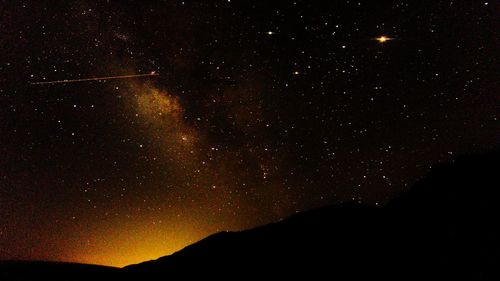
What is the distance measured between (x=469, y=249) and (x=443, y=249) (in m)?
0.49

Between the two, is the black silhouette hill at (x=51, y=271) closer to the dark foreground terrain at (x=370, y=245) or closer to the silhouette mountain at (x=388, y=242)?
the dark foreground terrain at (x=370, y=245)

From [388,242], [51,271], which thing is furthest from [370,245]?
[51,271]

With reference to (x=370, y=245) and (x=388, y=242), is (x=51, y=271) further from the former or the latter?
(x=388, y=242)

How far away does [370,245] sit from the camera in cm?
741

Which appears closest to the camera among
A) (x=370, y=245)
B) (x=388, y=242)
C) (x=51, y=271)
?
(x=388, y=242)

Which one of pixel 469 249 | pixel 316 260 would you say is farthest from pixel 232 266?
pixel 469 249

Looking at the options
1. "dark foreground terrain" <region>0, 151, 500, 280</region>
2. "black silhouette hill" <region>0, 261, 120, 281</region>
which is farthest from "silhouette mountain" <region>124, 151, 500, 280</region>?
"black silhouette hill" <region>0, 261, 120, 281</region>

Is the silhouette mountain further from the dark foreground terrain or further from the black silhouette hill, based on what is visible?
the black silhouette hill

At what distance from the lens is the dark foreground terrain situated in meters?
4.44

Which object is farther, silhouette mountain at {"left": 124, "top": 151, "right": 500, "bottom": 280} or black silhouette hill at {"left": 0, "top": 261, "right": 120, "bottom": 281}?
black silhouette hill at {"left": 0, "top": 261, "right": 120, "bottom": 281}

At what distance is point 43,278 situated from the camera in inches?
422

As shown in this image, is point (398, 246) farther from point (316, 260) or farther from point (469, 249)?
point (316, 260)

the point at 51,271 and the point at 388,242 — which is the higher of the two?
the point at 51,271

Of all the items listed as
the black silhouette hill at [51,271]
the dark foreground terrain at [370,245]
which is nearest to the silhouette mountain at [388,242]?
the dark foreground terrain at [370,245]
